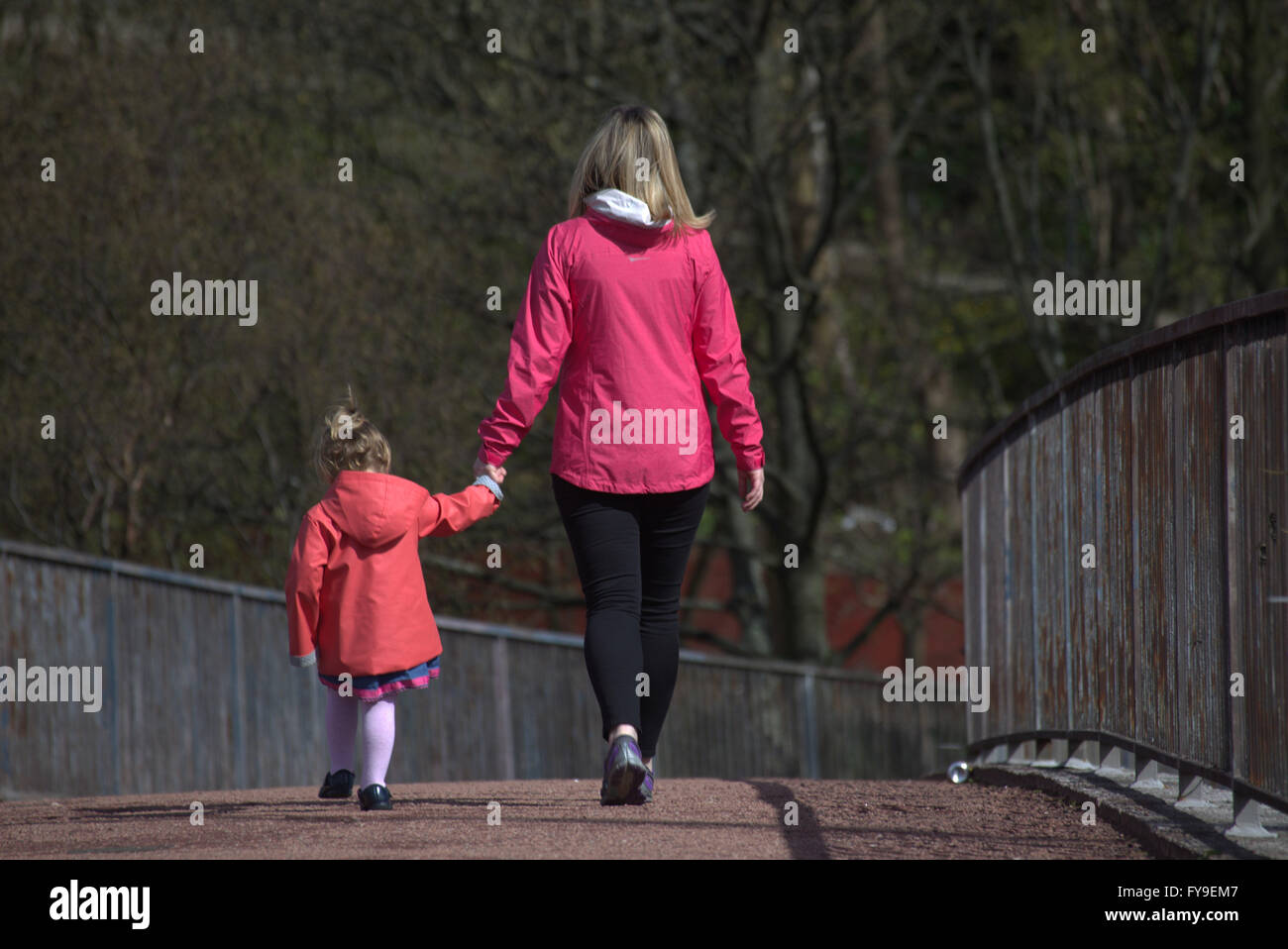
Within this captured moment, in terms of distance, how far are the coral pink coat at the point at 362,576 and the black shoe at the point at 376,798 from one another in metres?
0.36

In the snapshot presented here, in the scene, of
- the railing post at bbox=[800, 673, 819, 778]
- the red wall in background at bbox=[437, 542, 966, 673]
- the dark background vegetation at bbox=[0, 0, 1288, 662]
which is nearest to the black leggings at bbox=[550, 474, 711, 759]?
the dark background vegetation at bbox=[0, 0, 1288, 662]

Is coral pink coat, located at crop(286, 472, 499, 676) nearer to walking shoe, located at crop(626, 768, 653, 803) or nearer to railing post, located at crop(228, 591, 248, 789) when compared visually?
walking shoe, located at crop(626, 768, 653, 803)

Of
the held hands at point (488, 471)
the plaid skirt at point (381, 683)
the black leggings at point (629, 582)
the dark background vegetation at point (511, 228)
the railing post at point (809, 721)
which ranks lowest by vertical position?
the railing post at point (809, 721)

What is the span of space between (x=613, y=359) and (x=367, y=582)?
1.05 meters

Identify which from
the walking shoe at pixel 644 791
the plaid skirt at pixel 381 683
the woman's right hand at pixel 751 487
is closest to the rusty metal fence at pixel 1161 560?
the woman's right hand at pixel 751 487

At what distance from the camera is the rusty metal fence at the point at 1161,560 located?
4.42 metres

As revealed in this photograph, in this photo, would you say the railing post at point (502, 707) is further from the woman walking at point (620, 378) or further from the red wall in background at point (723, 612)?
the woman walking at point (620, 378)

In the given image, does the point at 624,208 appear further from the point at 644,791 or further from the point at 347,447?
the point at 644,791

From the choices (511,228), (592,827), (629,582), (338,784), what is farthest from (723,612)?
(592,827)

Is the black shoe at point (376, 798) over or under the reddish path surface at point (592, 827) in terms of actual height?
over

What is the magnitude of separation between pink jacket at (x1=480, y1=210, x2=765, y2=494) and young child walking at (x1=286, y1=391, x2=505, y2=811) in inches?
12.4

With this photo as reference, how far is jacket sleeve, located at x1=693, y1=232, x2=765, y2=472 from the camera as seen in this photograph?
5617 millimetres

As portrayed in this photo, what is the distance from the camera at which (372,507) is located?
18.8ft
